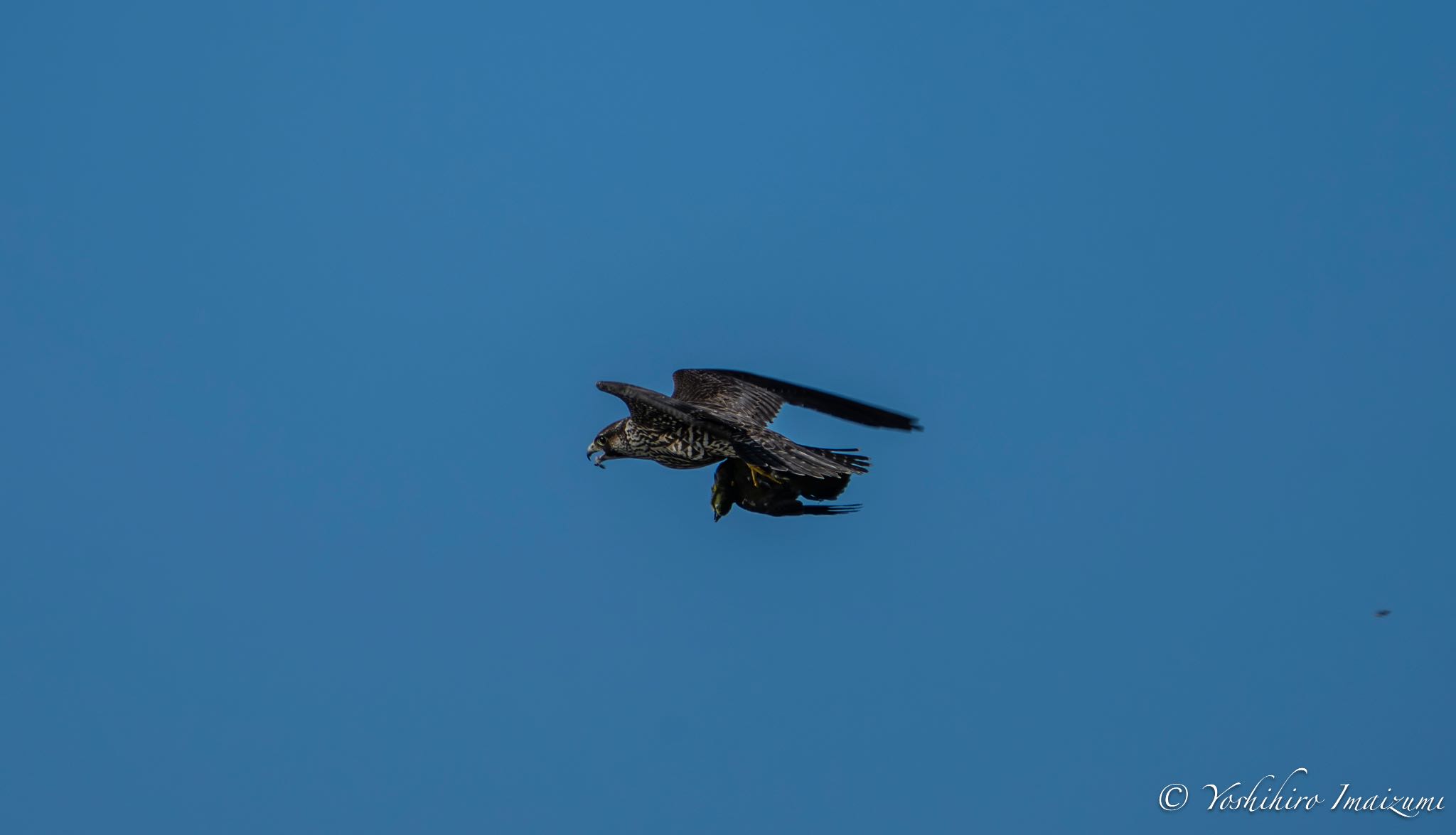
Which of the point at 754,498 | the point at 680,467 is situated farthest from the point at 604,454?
the point at 754,498

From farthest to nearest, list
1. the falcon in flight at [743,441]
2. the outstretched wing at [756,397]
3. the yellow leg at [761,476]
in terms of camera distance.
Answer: the outstretched wing at [756,397]
the yellow leg at [761,476]
the falcon in flight at [743,441]

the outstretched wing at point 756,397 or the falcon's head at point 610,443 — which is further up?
the outstretched wing at point 756,397

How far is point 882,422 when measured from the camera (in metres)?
10.6

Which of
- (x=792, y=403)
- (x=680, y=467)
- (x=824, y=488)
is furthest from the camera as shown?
(x=792, y=403)

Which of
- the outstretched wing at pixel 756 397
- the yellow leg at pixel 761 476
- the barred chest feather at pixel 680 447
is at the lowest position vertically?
the yellow leg at pixel 761 476

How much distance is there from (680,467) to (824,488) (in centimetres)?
129

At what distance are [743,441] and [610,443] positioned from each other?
1448 millimetres

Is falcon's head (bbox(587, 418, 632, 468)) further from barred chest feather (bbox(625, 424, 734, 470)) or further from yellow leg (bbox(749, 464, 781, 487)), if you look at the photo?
yellow leg (bbox(749, 464, 781, 487))

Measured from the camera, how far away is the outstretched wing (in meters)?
10.7

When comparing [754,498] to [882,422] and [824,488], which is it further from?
[882,422]

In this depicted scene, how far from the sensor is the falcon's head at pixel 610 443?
10141 millimetres

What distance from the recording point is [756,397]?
11141 millimetres

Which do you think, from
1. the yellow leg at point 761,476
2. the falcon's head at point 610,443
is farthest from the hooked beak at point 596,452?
the yellow leg at point 761,476

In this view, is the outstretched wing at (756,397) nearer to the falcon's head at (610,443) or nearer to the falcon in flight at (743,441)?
the falcon in flight at (743,441)
